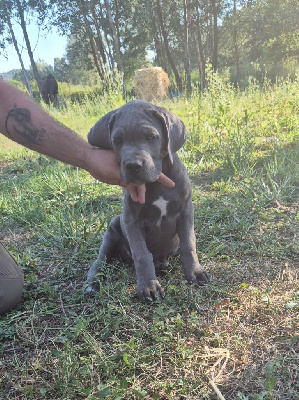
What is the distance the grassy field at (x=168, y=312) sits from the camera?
1.67 metres

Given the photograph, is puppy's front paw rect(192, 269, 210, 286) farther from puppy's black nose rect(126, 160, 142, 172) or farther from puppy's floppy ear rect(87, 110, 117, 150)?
puppy's floppy ear rect(87, 110, 117, 150)

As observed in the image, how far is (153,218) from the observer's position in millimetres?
2621

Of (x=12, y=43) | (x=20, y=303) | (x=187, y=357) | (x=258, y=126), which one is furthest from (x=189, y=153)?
(x=12, y=43)

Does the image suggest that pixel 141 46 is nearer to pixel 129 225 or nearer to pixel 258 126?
pixel 258 126

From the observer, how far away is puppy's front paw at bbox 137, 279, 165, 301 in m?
2.34

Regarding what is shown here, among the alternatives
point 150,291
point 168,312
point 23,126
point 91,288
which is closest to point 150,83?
point 23,126

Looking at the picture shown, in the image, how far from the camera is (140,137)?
229cm

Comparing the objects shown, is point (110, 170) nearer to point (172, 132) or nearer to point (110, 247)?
point (172, 132)

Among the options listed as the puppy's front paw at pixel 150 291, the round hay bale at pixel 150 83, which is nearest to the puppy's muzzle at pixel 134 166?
the puppy's front paw at pixel 150 291

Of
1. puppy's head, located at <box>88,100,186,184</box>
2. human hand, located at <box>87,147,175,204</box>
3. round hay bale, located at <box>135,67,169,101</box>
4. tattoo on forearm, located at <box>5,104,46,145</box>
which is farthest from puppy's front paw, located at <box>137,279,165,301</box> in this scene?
round hay bale, located at <box>135,67,169,101</box>

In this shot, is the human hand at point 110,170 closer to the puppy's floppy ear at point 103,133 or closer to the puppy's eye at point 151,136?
the puppy's floppy ear at point 103,133

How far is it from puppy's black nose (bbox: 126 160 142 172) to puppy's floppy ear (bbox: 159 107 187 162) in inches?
13.5

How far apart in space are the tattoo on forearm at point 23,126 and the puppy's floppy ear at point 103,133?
37cm

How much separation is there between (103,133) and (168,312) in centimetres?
134
